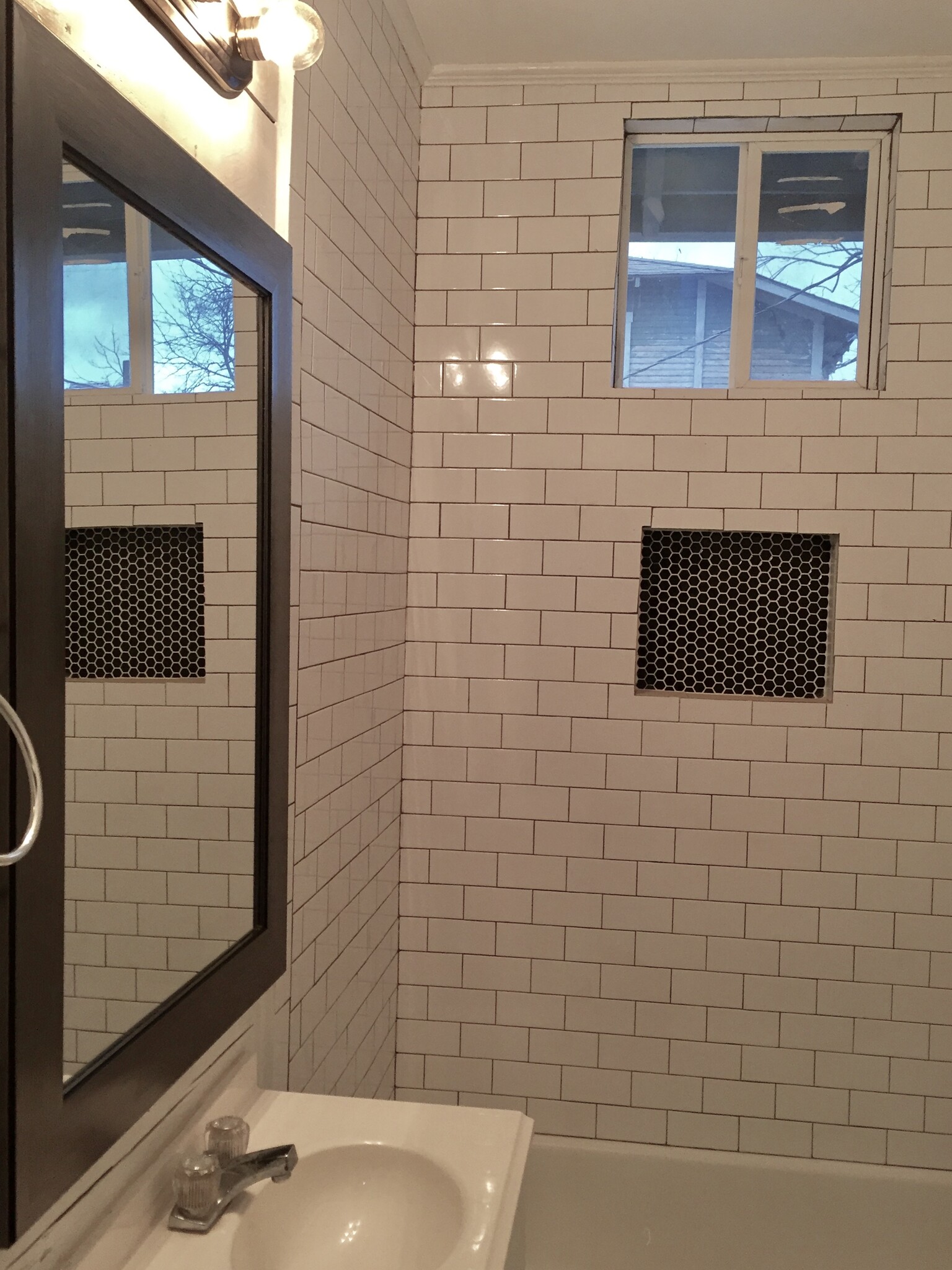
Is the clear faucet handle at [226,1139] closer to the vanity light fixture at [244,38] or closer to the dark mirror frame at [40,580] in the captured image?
the dark mirror frame at [40,580]

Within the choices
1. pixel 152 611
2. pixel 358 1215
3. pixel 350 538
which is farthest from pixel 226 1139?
pixel 350 538

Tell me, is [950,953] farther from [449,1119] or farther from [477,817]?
[449,1119]

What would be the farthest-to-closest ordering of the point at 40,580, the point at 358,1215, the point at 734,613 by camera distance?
the point at 734,613
the point at 358,1215
the point at 40,580

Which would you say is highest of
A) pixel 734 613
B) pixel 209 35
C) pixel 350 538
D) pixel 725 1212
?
pixel 209 35

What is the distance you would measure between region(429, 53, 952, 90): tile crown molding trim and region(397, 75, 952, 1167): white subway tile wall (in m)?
0.03

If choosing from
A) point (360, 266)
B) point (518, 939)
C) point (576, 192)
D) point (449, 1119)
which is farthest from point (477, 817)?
point (576, 192)

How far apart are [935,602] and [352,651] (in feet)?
5.07

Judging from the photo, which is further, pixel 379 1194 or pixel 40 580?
pixel 379 1194

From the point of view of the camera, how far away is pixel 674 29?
7.98 feet

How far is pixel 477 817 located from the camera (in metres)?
2.76

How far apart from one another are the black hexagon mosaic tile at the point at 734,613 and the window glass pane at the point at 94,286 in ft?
6.00

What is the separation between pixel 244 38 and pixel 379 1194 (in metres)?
1.60

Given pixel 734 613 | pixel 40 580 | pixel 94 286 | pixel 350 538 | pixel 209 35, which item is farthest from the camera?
pixel 734 613

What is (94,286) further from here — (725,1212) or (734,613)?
(725,1212)
